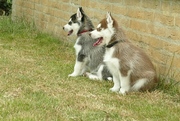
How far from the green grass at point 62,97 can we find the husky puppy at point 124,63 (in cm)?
17

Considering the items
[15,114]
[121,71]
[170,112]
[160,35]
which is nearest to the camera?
[15,114]

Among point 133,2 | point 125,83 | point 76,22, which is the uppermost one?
point 133,2

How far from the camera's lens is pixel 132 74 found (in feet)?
22.8

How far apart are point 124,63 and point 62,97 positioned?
113 centimetres

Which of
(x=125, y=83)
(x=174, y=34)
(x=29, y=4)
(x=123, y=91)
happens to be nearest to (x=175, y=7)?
(x=174, y=34)

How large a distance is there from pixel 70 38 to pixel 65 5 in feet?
2.77

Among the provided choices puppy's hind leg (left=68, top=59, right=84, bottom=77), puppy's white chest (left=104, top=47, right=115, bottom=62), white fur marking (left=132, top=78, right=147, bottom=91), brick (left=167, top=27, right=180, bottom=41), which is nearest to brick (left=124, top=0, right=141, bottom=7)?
brick (left=167, top=27, right=180, bottom=41)

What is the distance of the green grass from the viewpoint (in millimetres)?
5621

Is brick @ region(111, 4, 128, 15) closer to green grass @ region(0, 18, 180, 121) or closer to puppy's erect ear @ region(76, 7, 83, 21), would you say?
puppy's erect ear @ region(76, 7, 83, 21)

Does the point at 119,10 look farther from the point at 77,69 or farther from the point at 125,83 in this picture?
the point at 125,83

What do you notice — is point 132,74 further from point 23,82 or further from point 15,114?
point 15,114

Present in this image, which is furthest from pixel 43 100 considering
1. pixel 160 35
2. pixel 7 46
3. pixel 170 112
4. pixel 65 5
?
pixel 65 5

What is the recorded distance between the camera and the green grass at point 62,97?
562 centimetres

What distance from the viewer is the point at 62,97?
6.43m
